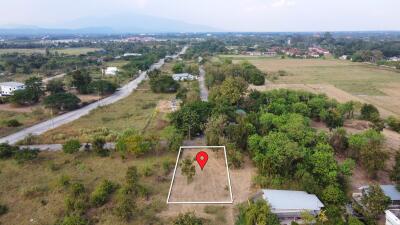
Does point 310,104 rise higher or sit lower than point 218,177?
higher

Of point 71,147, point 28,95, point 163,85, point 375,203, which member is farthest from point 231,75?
point 375,203

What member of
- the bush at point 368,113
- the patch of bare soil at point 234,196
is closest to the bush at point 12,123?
the patch of bare soil at point 234,196

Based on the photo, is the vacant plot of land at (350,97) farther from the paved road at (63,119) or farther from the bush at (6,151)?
the bush at (6,151)

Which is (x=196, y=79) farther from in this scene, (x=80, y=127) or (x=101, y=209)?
(x=101, y=209)

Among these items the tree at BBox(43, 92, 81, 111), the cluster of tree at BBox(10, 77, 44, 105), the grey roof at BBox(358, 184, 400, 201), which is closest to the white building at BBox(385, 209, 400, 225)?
the grey roof at BBox(358, 184, 400, 201)

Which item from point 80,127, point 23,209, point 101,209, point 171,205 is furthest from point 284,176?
point 80,127

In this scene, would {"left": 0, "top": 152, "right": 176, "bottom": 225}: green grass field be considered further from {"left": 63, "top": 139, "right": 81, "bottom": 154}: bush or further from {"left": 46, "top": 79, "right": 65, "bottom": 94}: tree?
{"left": 46, "top": 79, "right": 65, "bottom": 94}: tree
